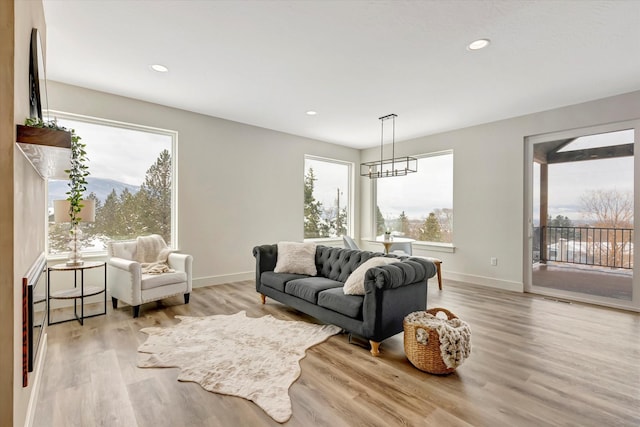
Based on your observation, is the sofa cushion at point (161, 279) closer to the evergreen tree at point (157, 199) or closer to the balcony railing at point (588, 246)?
the evergreen tree at point (157, 199)

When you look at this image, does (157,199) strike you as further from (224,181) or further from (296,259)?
(296,259)

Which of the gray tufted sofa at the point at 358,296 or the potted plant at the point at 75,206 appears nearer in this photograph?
the gray tufted sofa at the point at 358,296

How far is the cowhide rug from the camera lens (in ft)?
6.81

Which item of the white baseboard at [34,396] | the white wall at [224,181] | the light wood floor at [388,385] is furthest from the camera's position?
the white wall at [224,181]

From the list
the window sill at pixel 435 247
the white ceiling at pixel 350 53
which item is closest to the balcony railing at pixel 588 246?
the window sill at pixel 435 247

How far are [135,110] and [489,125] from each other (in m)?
5.57

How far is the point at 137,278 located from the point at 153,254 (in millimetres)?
714

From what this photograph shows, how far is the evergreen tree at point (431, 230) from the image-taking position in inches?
232

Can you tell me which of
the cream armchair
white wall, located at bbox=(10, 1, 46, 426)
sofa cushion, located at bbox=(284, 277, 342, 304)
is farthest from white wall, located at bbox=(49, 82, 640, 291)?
white wall, located at bbox=(10, 1, 46, 426)

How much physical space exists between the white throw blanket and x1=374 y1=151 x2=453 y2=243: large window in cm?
455

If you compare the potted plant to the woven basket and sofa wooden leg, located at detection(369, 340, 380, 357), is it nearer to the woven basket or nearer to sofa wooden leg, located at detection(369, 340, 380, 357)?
sofa wooden leg, located at detection(369, 340, 380, 357)

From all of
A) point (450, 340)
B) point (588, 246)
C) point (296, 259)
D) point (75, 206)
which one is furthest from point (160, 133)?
point (588, 246)

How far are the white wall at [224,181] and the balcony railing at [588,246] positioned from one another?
4.20 meters

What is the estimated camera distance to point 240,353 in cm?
258
